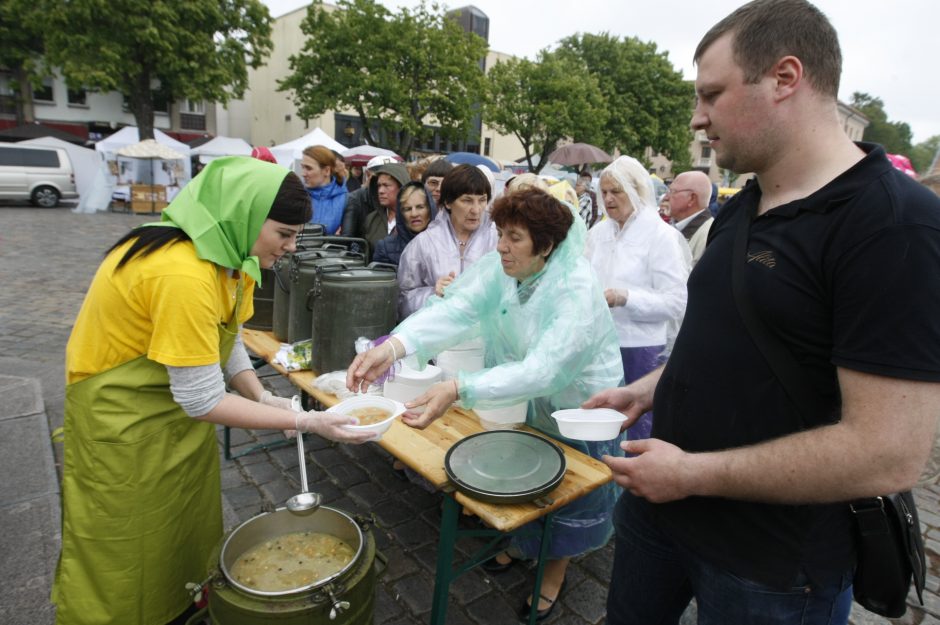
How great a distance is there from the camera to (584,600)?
2.57 meters

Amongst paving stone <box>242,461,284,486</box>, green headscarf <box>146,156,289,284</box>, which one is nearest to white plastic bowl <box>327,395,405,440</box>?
green headscarf <box>146,156,289,284</box>

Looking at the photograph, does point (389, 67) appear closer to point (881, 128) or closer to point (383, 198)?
point (383, 198)

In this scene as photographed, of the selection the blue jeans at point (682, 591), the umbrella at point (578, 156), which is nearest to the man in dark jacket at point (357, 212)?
the blue jeans at point (682, 591)

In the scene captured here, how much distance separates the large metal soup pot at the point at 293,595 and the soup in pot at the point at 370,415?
13.0 inches

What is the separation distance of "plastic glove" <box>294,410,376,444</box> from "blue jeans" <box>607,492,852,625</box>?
2.90 feet

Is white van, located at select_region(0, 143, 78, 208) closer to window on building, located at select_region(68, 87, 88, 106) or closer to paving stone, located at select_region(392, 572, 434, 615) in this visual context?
window on building, located at select_region(68, 87, 88, 106)

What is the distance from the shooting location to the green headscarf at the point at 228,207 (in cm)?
160

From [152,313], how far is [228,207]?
0.39m

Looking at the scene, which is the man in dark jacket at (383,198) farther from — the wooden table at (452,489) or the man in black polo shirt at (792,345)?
the man in black polo shirt at (792,345)

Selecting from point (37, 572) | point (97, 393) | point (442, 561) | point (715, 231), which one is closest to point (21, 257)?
point (37, 572)

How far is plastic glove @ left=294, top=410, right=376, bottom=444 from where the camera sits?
1.72 metres

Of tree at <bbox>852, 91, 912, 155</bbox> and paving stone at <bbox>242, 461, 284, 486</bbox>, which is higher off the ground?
tree at <bbox>852, 91, 912, 155</bbox>

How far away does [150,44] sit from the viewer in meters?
20.0

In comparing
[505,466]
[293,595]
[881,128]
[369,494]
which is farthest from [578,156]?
[881,128]
